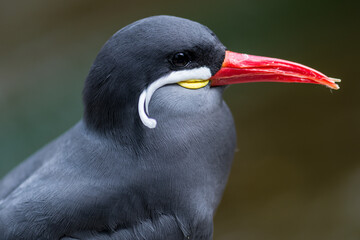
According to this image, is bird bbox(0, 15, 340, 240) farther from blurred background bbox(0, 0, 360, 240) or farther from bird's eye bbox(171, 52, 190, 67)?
blurred background bbox(0, 0, 360, 240)

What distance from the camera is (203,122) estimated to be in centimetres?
242

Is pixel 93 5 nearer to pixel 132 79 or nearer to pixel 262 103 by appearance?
pixel 262 103

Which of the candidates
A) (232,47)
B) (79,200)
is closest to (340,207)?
(232,47)

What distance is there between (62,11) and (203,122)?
3.64 m

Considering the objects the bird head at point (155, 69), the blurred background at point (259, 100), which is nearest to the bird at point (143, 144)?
the bird head at point (155, 69)

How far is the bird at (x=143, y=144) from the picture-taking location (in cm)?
226

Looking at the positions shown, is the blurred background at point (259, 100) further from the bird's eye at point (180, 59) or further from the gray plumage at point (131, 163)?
the bird's eye at point (180, 59)

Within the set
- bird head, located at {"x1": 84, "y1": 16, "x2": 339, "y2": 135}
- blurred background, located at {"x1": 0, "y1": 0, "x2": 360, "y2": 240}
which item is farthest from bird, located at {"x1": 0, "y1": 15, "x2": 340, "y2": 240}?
blurred background, located at {"x1": 0, "y1": 0, "x2": 360, "y2": 240}

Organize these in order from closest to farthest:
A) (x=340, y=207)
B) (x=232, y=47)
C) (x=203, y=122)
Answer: (x=203, y=122)
(x=340, y=207)
(x=232, y=47)

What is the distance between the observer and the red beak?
7.90 ft

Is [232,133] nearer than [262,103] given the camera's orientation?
Yes

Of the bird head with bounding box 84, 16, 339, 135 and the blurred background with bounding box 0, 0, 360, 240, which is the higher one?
the bird head with bounding box 84, 16, 339, 135

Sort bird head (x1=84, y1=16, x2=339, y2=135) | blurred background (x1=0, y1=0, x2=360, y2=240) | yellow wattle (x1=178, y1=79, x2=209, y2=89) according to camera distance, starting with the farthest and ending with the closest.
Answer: blurred background (x1=0, y1=0, x2=360, y2=240), yellow wattle (x1=178, y1=79, x2=209, y2=89), bird head (x1=84, y1=16, x2=339, y2=135)

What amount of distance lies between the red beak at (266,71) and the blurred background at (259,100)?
2.35 meters
